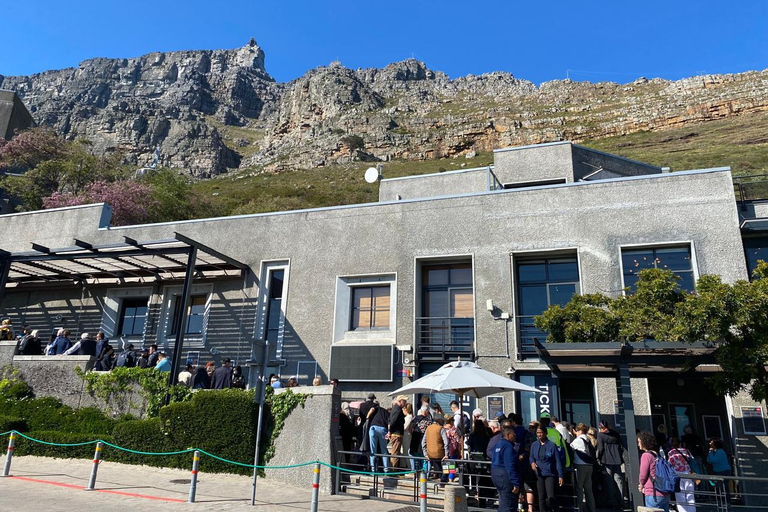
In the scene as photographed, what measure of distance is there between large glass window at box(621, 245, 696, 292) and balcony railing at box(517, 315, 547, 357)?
2807mm

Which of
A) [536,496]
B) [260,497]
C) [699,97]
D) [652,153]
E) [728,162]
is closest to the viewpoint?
[536,496]

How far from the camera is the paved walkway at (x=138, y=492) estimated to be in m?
9.08

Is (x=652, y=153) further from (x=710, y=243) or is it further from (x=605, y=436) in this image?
(x=605, y=436)

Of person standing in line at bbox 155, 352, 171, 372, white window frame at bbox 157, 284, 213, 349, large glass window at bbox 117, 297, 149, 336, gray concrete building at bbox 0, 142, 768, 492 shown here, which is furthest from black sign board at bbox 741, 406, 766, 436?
large glass window at bbox 117, 297, 149, 336

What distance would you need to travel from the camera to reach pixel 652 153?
6016 cm

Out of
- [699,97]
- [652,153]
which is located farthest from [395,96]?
[652,153]

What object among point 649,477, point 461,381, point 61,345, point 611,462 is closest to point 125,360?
point 61,345

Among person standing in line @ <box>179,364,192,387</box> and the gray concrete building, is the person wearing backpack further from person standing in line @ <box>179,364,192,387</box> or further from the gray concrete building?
person standing in line @ <box>179,364,192,387</box>

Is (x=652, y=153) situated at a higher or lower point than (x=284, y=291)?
higher

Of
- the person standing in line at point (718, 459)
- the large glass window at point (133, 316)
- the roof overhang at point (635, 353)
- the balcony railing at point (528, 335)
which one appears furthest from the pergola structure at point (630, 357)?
the large glass window at point (133, 316)

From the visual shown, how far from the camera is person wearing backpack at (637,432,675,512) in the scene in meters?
8.48

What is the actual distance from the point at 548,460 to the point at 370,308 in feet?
31.5

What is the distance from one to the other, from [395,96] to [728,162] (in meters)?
89.9

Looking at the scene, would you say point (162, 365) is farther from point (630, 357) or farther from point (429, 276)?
point (630, 357)
